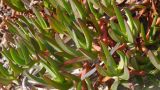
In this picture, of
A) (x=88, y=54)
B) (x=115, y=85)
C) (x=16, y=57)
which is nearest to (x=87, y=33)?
(x=88, y=54)

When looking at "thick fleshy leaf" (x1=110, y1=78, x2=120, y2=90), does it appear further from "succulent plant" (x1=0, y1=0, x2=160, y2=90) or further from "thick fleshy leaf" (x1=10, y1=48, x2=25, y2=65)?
"thick fleshy leaf" (x1=10, y1=48, x2=25, y2=65)

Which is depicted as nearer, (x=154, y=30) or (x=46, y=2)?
(x=154, y=30)

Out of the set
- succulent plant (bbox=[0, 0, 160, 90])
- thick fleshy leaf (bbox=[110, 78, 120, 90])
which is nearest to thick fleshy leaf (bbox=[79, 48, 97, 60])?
succulent plant (bbox=[0, 0, 160, 90])

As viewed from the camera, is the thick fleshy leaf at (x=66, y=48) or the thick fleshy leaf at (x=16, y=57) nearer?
the thick fleshy leaf at (x=66, y=48)

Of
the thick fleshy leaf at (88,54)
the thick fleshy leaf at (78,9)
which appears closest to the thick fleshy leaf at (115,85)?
the thick fleshy leaf at (88,54)

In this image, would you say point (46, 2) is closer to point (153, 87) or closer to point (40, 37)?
point (40, 37)

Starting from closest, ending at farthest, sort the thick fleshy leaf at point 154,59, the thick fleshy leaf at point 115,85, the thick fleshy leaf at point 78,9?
the thick fleshy leaf at point 154,59 → the thick fleshy leaf at point 115,85 → the thick fleshy leaf at point 78,9

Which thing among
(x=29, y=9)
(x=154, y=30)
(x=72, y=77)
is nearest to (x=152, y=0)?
(x=154, y=30)

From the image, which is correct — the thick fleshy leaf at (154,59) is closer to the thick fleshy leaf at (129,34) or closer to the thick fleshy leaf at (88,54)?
the thick fleshy leaf at (129,34)
